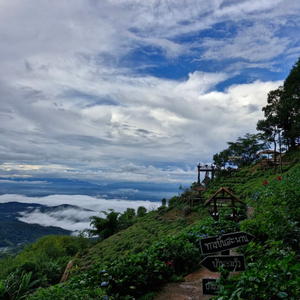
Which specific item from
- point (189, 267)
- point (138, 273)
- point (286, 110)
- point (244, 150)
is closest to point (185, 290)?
point (138, 273)

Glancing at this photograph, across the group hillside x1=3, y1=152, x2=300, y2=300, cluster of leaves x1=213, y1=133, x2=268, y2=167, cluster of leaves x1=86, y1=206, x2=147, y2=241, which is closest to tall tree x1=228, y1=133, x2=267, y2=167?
cluster of leaves x1=213, y1=133, x2=268, y2=167

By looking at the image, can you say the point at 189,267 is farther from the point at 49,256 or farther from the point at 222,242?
the point at 49,256

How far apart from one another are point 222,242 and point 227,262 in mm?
→ 244

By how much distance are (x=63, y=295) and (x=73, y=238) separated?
73.8 ft

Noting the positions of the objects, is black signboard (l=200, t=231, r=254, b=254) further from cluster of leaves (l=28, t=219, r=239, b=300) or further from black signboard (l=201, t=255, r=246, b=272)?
cluster of leaves (l=28, t=219, r=239, b=300)

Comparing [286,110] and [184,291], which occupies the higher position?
[286,110]

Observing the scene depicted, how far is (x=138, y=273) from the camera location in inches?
183

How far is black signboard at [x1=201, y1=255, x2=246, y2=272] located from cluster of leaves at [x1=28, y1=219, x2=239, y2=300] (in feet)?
5.21

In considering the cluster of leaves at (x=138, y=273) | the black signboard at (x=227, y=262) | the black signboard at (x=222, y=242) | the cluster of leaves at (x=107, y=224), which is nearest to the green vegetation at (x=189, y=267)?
the cluster of leaves at (x=138, y=273)

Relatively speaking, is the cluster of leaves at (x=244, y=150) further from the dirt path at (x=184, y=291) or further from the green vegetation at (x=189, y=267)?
the dirt path at (x=184, y=291)

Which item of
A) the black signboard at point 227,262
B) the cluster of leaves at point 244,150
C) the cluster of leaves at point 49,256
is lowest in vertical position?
the cluster of leaves at point 49,256

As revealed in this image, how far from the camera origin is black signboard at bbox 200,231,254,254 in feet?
10.0

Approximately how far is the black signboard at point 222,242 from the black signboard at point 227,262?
120mm

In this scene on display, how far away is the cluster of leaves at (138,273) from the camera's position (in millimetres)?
3802
